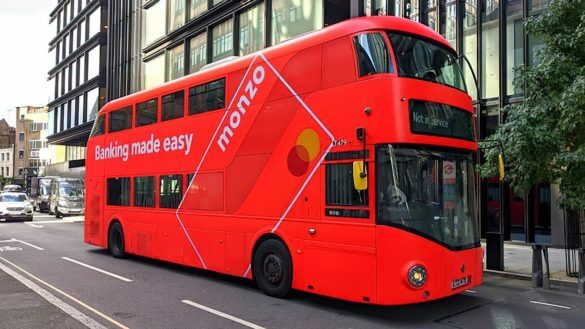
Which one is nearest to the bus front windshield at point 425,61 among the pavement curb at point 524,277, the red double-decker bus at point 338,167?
the red double-decker bus at point 338,167

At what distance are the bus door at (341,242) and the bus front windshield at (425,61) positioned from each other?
1586mm

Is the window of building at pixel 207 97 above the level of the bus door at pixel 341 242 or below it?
above

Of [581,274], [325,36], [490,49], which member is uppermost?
[490,49]

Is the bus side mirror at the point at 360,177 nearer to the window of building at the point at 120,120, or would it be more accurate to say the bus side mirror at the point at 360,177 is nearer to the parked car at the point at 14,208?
the window of building at the point at 120,120

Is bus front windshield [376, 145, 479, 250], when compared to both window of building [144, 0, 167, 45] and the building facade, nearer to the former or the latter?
window of building [144, 0, 167, 45]

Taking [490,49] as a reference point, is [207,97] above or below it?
below

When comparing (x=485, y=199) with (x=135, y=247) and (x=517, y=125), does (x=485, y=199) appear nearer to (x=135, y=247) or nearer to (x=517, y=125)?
(x=517, y=125)

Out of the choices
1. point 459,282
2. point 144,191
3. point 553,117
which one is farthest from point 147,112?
point 553,117

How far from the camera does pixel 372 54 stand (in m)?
7.02

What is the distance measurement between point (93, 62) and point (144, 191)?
35.9 metres

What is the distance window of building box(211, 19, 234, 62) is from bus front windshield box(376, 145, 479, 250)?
19.1m

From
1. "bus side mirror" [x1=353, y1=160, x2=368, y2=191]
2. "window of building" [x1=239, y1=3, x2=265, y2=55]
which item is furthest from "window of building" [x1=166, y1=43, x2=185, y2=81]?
"bus side mirror" [x1=353, y1=160, x2=368, y2=191]

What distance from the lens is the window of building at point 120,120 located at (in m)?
12.8

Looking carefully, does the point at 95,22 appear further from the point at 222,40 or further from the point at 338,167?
the point at 338,167
